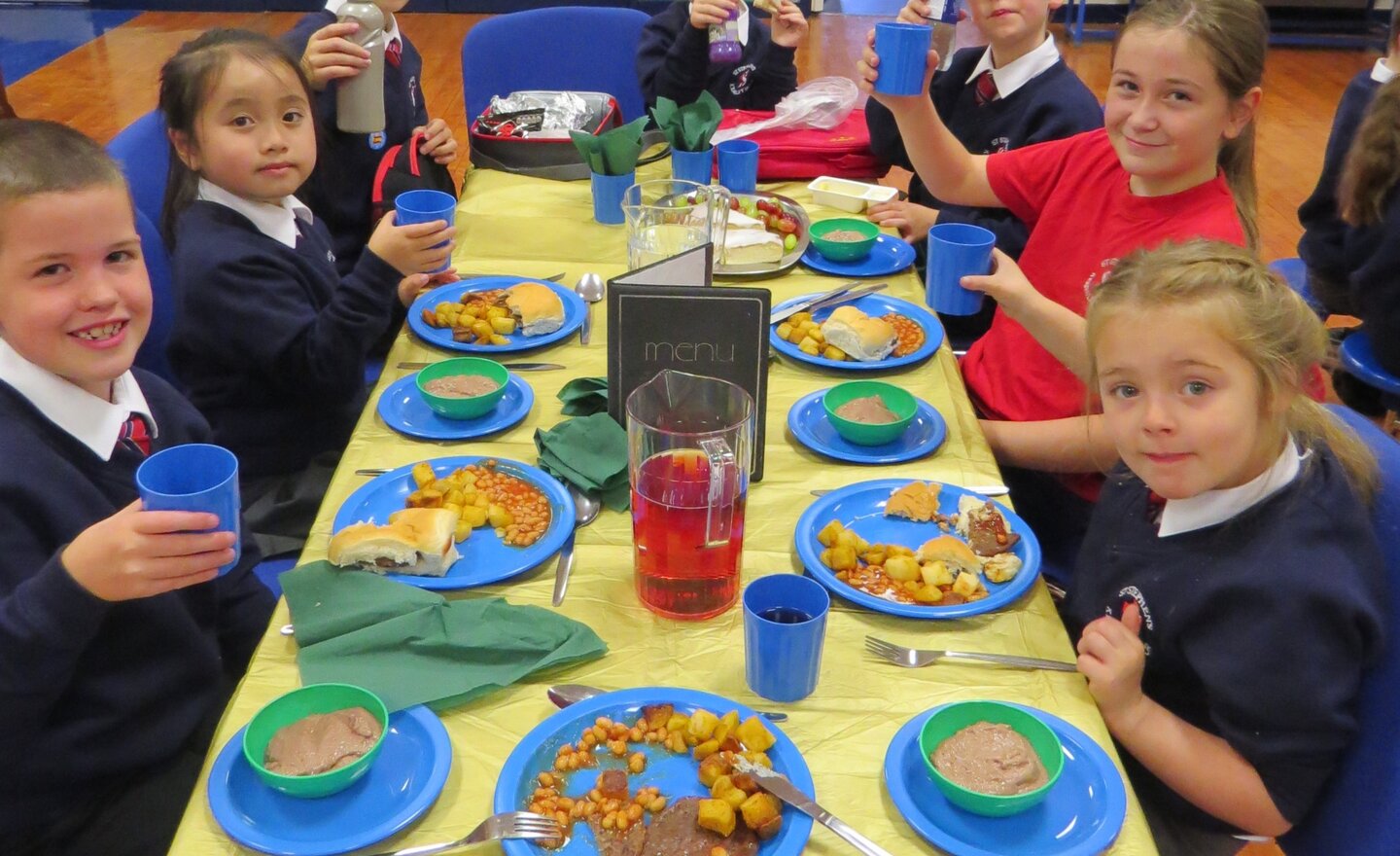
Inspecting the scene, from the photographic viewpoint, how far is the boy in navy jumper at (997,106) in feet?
8.28

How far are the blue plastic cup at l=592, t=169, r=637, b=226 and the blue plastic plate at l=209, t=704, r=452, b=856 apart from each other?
155 cm

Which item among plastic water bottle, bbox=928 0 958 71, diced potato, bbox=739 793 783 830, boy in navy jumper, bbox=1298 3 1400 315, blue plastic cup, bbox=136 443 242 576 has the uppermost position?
plastic water bottle, bbox=928 0 958 71

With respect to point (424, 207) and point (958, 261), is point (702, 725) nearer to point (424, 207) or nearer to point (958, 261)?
point (958, 261)

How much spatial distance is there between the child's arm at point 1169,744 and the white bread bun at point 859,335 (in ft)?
2.43

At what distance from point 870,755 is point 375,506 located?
2.34 feet

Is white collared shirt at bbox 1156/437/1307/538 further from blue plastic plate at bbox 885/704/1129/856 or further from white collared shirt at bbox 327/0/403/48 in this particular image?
white collared shirt at bbox 327/0/403/48

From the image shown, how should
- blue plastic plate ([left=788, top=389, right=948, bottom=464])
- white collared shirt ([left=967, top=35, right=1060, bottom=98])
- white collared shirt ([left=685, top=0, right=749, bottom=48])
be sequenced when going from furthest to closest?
1. white collared shirt ([left=685, top=0, right=749, bottom=48])
2. white collared shirt ([left=967, top=35, right=1060, bottom=98])
3. blue plastic plate ([left=788, top=389, right=948, bottom=464])

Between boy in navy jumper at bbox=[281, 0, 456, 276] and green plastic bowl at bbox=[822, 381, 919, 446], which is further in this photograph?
boy in navy jumper at bbox=[281, 0, 456, 276]

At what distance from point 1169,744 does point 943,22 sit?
1679 mm

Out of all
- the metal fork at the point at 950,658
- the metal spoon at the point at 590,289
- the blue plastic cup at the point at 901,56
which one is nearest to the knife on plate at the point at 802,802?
the metal fork at the point at 950,658

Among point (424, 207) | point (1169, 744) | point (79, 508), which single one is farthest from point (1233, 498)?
point (424, 207)

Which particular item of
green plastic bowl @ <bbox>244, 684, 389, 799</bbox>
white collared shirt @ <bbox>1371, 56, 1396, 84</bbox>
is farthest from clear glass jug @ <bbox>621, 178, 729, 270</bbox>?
white collared shirt @ <bbox>1371, 56, 1396, 84</bbox>

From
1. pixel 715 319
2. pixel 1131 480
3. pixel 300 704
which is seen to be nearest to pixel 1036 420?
pixel 1131 480

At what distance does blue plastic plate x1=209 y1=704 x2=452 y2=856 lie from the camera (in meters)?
1.00
